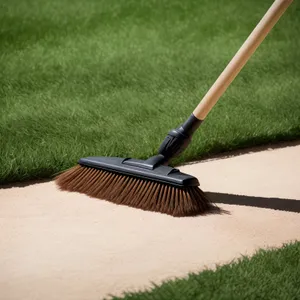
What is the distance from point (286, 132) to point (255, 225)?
4.82 feet

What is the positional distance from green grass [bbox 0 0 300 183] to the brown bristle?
29 centimetres

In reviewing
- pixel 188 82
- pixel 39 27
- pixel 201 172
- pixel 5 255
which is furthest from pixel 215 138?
pixel 39 27

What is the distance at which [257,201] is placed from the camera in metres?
3.66

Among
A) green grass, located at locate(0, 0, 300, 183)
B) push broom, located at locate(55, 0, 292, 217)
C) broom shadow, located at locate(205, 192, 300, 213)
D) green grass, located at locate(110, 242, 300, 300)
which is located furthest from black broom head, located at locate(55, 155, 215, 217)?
green grass, located at locate(110, 242, 300, 300)

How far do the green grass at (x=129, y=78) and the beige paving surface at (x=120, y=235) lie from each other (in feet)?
1.50

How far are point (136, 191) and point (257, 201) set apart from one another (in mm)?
582

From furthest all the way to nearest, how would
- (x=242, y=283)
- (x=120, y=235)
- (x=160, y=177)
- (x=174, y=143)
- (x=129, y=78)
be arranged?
(x=129, y=78) → (x=174, y=143) → (x=160, y=177) → (x=120, y=235) → (x=242, y=283)

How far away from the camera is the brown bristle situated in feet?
11.3

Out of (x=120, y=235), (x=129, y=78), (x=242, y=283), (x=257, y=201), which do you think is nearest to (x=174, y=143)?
(x=257, y=201)

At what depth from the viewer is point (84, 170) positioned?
3.75m

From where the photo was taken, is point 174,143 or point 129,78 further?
point 129,78

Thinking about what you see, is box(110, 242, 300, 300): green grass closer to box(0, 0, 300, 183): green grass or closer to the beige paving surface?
the beige paving surface

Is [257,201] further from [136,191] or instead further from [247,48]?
[247,48]

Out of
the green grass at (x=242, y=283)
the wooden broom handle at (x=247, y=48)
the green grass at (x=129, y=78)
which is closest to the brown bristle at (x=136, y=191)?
the green grass at (x=129, y=78)
